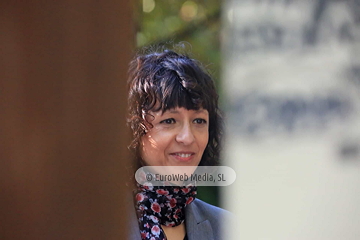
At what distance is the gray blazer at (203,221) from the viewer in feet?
5.96

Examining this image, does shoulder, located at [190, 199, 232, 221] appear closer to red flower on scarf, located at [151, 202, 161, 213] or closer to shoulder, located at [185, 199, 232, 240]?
shoulder, located at [185, 199, 232, 240]

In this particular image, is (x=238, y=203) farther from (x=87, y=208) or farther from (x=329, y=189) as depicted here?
→ (x=87, y=208)

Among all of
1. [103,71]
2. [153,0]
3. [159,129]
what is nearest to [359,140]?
[159,129]

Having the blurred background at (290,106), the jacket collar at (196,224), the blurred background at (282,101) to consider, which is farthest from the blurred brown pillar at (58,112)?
the blurred background at (290,106)

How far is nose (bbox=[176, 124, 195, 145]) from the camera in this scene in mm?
1775

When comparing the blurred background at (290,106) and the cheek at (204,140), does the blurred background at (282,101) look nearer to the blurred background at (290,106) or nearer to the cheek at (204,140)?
the blurred background at (290,106)

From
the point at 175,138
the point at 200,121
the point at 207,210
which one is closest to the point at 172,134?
the point at 175,138

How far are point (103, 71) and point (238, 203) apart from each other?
5.06ft

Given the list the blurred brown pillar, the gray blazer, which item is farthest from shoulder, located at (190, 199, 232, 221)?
the blurred brown pillar

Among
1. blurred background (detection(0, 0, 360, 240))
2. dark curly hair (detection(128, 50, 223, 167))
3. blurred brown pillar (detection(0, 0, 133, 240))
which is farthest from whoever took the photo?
blurred background (detection(0, 0, 360, 240))

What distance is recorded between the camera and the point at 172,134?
1769 mm

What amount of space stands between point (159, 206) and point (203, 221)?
0.67ft

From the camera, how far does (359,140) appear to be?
208cm

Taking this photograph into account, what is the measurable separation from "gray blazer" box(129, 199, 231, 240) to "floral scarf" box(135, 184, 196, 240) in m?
0.03
